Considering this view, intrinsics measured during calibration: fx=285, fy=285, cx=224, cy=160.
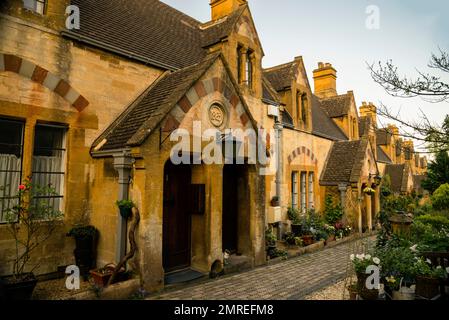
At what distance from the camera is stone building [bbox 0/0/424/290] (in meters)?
6.45

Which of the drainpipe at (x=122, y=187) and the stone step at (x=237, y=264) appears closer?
the drainpipe at (x=122, y=187)

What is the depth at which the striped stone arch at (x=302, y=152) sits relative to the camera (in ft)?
48.7

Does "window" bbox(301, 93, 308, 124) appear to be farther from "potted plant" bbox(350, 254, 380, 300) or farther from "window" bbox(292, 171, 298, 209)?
"potted plant" bbox(350, 254, 380, 300)

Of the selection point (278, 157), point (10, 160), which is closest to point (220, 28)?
point (278, 157)

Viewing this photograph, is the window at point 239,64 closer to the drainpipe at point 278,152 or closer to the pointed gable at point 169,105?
the drainpipe at point 278,152

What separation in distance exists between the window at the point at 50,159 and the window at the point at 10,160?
35 cm

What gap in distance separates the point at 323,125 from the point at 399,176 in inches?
543

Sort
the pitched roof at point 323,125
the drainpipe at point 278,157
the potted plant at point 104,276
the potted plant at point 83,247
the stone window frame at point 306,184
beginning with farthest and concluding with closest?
1. the pitched roof at point 323,125
2. the stone window frame at point 306,184
3. the drainpipe at point 278,157
4. the potted plant at point 83,247
5. the potted plant at point 104,276

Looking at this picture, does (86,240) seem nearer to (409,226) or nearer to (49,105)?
(49,105)

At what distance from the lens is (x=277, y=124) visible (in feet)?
44.1

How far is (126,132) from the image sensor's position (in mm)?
7164

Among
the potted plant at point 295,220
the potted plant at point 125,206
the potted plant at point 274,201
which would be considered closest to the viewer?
the potted plant at point 125,206

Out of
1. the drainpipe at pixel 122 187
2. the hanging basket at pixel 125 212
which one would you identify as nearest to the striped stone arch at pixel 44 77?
the drainpipe at pixel 122 187

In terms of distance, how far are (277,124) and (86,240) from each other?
31.1 feet
